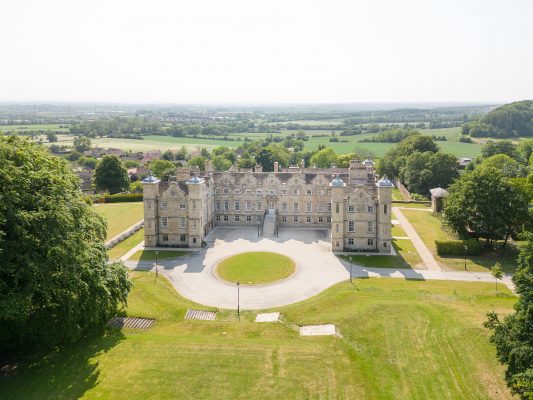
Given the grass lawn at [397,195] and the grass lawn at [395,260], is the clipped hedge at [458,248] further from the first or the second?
the grass lawn at [397,195]

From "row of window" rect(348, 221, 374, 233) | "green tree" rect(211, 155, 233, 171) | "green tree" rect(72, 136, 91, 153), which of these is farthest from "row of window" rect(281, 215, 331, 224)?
"green tree" rect(72, 136, 91, 153)

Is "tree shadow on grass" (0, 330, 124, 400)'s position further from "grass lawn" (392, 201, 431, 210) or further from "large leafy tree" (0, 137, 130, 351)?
"grass lawn" (392, 201, 431, 210)

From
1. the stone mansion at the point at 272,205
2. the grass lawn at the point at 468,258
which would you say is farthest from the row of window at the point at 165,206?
the grass lawn at the point at 468,258

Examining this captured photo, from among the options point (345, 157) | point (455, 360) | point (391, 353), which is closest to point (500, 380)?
point (455, 360)

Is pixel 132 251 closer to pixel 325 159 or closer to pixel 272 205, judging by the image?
pixel 272 205

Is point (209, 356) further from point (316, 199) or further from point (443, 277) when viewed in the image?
point (316, 199)
